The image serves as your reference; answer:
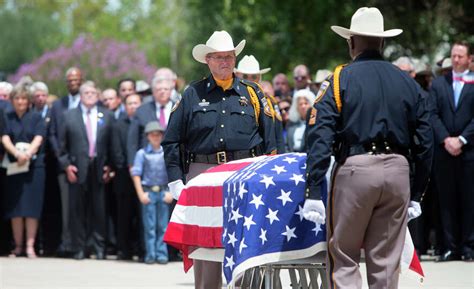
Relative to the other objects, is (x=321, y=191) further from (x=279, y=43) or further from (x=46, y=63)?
(x=46, y=63)

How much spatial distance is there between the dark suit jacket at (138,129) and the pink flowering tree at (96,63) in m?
40.2

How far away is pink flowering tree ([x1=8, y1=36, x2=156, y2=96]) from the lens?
58.3m

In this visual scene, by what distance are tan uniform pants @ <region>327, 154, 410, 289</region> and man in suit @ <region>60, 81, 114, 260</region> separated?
9617 mm

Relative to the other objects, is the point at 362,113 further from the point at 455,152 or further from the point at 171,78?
the point at 171,78

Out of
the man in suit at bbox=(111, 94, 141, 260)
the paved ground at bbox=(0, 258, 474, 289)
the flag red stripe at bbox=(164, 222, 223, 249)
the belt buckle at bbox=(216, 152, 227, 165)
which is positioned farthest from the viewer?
the man in suit at bbox=(111, 94, 141, 260)

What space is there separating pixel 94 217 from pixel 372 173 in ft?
33.0

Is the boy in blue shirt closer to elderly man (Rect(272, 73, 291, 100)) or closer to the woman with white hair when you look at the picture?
the woman with white hair

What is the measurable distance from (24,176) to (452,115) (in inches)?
250

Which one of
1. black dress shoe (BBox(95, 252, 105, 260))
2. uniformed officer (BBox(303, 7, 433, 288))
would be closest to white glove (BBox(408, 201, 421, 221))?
uniformed officer (BBox(303, 7, 433, 288))

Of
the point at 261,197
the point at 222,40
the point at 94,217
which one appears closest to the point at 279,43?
the point at 94,217

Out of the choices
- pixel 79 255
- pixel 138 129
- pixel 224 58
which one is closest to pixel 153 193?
pixel 138 129

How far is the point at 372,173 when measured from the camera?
8492 millimetres

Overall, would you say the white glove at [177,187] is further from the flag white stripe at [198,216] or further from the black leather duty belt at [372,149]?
the black leather duty belt at [372,149]

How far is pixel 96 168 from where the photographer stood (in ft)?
59.0
